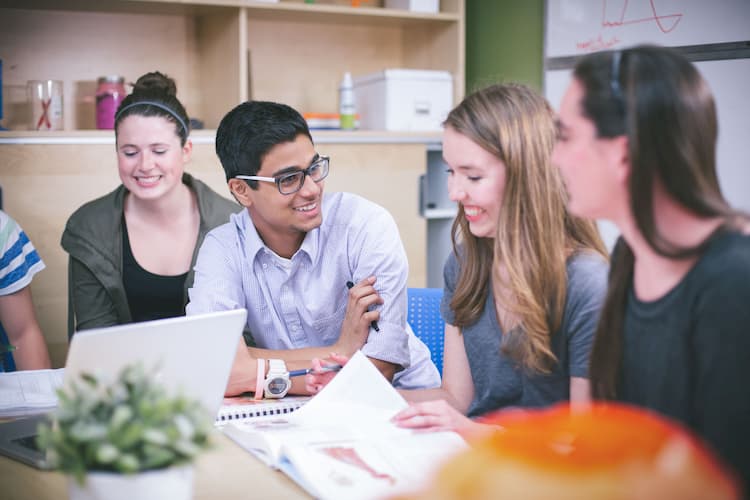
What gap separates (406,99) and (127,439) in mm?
2768

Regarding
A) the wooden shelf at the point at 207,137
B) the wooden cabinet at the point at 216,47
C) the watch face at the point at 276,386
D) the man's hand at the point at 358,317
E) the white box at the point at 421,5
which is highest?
the white box at the point at 421,5

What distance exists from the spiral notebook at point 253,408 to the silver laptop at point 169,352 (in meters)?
0.24

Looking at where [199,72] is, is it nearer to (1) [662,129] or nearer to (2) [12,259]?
(2) [12,259]

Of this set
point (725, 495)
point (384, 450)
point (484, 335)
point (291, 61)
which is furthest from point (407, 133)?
point (725, 495)

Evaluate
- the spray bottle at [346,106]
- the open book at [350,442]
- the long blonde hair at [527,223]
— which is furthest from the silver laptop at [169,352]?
the spray bottle at [346,106]

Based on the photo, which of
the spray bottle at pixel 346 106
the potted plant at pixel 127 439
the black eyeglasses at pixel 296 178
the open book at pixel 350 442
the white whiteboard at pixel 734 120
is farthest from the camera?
the spray bottle at pixel 346 106

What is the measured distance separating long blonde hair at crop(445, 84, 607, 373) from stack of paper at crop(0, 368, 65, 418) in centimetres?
85

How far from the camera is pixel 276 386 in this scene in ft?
5.57

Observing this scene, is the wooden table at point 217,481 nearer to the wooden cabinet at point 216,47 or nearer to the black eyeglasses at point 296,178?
the black eyeglasses at point 296,178

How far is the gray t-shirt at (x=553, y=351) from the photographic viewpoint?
145 centimetres

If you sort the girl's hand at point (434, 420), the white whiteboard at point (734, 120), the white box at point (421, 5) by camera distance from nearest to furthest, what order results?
the girl's hand at point (434, 420) < the white whiteboard at point (734, 120) < the white box at point (421, 5)

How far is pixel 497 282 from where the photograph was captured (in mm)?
1563

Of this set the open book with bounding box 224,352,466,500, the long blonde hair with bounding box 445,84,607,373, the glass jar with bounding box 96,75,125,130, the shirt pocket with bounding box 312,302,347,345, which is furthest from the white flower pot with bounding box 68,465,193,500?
the glass jar with bounding box 96,75,125,130

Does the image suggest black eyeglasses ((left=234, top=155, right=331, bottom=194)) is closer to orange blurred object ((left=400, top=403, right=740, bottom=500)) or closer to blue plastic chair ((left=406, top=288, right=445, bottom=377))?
blue plastic chair ((left=406, top=288, right=445, bottom=377))
